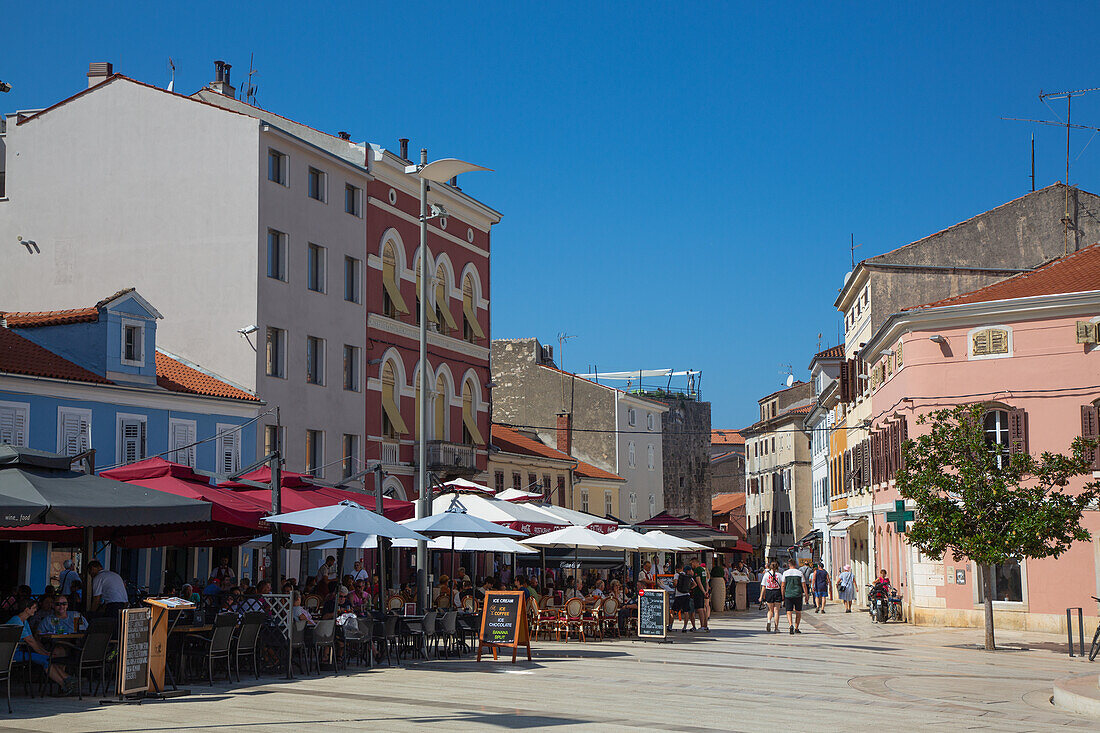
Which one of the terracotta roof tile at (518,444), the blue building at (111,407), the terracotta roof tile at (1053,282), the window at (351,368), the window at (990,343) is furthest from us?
the terracotta roof tile at (518,444)

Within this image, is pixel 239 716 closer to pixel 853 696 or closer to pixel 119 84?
pixel 853 696

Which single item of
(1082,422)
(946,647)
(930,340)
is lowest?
(946,647)

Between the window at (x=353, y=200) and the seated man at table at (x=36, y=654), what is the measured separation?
27.8 m

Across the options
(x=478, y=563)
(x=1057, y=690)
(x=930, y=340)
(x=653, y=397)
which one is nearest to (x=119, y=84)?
(x=478, y=563)

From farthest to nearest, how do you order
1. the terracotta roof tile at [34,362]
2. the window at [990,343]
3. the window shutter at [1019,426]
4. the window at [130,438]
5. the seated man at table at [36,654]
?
the window at [990,343] → the window shutter at [1019,426] → the window at [130,438] → the terracotta roof tile at [34,362] → the seated man at table at [36,654]

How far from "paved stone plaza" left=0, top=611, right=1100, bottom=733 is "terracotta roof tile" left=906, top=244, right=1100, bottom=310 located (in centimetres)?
1220

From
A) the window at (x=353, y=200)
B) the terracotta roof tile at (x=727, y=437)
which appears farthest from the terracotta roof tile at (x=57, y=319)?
the terracotta roof tile at (x=727, y=437)

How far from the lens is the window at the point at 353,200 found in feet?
136

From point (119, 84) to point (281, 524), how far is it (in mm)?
24132

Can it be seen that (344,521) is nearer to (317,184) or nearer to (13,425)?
(13,425)

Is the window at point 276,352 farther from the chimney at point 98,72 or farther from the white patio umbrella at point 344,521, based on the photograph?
the white patio umbrella at point 344,521

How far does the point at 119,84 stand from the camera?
38625 millimetres

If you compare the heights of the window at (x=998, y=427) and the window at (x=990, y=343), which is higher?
the window at (x=990, y=343)

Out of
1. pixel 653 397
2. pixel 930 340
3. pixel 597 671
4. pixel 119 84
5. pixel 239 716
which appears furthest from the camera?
pixel 653 397
